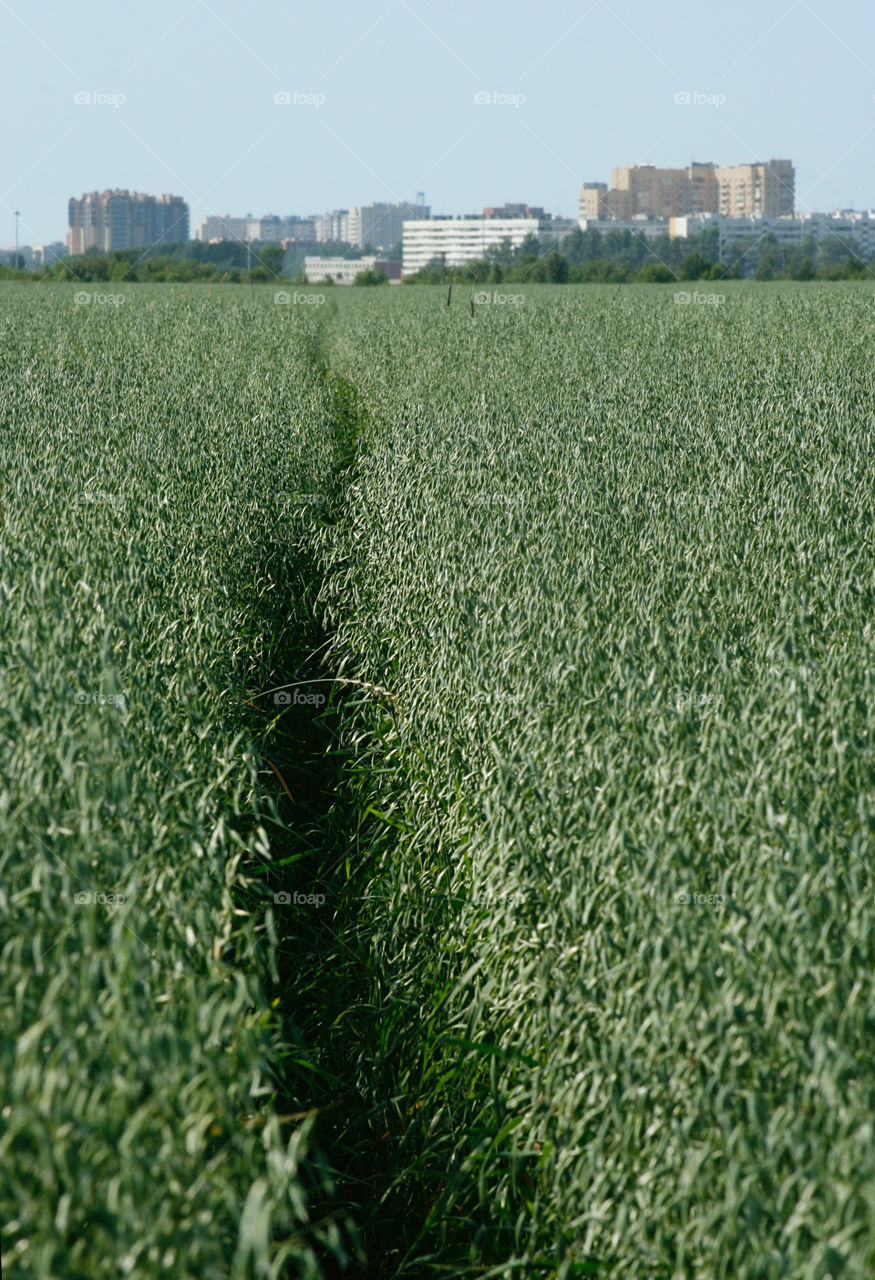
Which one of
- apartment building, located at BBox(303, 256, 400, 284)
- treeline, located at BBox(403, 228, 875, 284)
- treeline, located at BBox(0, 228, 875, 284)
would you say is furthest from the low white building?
treeline, located at BBox(0, 228, 875, 284)

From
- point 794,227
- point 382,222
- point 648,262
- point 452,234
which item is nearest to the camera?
point 648,262

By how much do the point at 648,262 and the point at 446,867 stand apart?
2391 inches

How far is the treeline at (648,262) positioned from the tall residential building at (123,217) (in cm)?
5896

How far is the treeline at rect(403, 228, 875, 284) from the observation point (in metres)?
48.4

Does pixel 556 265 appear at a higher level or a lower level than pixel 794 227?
lower

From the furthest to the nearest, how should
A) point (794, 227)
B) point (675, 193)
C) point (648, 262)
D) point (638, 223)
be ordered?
point (794, 227) → point (675, 193) → point (638, 223) → point (648, 262)

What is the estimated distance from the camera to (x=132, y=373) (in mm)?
9898

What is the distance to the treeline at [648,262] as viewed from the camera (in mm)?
48375

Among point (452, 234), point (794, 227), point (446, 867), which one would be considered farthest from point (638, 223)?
point (446, 867)

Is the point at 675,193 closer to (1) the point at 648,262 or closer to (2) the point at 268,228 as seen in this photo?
(1) the point at 648,262

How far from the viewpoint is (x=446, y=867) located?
3092 mm

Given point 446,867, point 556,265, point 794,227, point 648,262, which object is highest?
point 794,227

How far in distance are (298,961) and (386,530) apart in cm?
251

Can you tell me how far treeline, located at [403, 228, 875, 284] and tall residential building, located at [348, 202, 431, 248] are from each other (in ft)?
195
